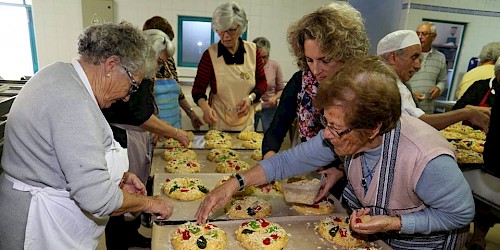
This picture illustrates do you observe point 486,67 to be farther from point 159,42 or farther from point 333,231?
point 159,42

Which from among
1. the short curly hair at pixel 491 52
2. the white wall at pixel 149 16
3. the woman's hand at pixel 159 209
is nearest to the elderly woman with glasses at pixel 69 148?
the woman's hand at pixel 159 209

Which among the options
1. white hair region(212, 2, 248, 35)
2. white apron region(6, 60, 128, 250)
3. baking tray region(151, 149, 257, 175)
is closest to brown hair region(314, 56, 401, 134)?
white apron region(6, 60, 128, 250)

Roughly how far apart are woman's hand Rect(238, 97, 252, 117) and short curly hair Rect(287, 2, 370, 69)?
1.77 meters

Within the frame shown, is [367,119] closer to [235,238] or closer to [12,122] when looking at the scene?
[235,238]

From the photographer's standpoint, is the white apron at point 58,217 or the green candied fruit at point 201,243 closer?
the white apron at point 58,217

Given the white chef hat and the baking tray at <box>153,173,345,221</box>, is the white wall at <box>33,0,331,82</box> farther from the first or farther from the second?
the baking tray at <box>153,173,345,221</box>

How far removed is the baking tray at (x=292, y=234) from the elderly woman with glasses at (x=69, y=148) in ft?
0.66

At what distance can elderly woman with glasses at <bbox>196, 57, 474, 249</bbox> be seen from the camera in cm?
124

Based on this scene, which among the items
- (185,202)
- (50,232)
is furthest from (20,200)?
(185,202)

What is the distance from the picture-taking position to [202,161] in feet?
9.47

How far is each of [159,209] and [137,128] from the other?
3.05 feet

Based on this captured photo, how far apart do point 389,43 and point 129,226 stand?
103 inches

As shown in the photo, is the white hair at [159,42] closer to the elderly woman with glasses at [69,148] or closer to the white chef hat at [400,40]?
the elderly woman with glasses at [69,148]

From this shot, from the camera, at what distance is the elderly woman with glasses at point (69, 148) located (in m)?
1.24
